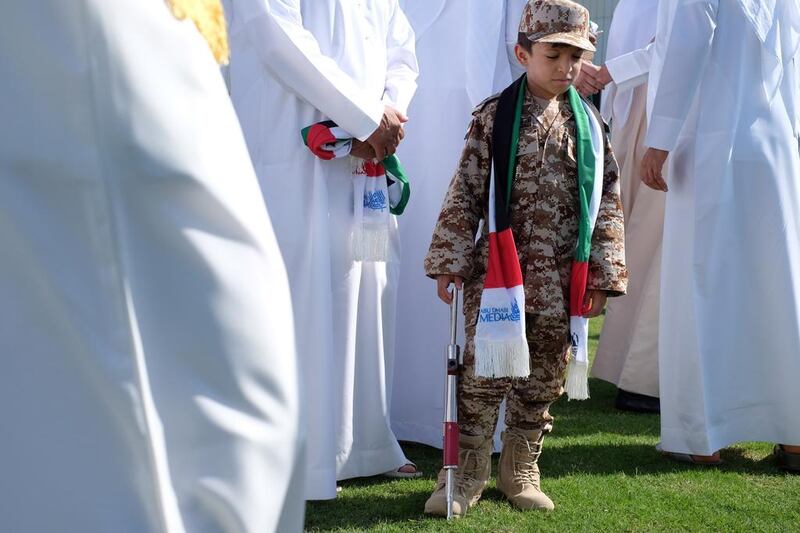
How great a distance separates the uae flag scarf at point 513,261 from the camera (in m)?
3.87

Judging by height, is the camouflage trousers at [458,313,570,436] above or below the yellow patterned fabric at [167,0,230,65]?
below

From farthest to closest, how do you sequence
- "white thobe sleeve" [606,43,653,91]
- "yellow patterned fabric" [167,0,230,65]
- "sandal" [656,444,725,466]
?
"white thobe sleeve" [606,43,653,91]
"sandal" [656,444,725,466]
"yellow patterned fabric" [167,0,230,65]

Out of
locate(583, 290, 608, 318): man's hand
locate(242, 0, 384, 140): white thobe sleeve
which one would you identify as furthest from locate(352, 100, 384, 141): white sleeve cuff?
locate(583, 290, 608, 318): man's hand

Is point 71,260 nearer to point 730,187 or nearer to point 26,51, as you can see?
point 26,51

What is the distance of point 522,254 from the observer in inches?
163

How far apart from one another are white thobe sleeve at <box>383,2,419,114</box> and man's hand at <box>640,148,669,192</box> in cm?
108

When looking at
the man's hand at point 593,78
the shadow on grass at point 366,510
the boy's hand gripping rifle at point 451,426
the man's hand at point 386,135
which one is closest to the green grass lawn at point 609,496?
the shadow on grass at point 366,510

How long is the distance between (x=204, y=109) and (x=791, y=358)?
3.90m

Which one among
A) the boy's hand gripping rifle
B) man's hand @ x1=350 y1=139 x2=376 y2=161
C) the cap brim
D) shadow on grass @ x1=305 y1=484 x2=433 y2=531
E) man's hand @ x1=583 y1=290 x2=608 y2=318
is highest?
the cap brim

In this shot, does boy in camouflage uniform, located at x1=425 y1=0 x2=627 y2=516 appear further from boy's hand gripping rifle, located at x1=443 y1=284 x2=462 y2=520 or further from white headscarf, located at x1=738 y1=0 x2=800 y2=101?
white headscarf, located at x1=738 y1=0 x2=800 y2=101

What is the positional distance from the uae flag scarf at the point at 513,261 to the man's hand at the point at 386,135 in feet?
1.52

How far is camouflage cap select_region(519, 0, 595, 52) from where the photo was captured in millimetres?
4066

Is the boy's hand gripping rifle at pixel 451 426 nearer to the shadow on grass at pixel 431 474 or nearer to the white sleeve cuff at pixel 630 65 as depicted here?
the shadow on grass at pixel 431 474

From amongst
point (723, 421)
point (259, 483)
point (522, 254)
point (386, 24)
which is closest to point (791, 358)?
point (723, 421)
